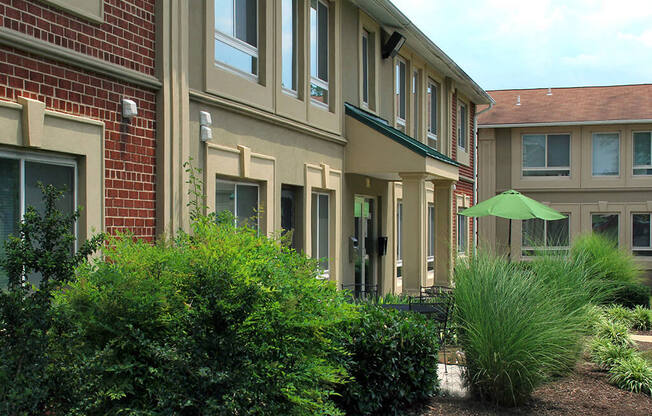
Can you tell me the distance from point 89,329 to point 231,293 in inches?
38.5

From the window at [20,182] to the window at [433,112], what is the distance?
1392 centimetres

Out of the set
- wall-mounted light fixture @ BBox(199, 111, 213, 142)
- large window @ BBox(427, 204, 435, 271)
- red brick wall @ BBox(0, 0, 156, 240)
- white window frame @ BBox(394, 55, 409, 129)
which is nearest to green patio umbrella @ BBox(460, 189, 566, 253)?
white window frame @ BBox(394, 55, 409, 129)

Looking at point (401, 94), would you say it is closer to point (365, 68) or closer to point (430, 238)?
point (365, 68)

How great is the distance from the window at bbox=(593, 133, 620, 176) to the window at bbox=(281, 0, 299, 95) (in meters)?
20.5

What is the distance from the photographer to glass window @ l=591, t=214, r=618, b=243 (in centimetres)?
2831

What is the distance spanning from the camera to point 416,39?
52.0 feet

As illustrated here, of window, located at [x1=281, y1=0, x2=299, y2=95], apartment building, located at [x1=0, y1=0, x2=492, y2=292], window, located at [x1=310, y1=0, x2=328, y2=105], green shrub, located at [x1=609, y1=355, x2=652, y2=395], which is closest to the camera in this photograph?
apartment building, located at [x1=0, y1=0, x2=492, y2=292]

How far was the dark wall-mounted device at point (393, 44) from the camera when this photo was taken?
15.1 metres

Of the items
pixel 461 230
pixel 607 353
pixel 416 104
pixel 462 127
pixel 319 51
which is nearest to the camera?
pixel 607 353

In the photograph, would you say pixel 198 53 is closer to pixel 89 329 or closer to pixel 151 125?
pixel 151 125

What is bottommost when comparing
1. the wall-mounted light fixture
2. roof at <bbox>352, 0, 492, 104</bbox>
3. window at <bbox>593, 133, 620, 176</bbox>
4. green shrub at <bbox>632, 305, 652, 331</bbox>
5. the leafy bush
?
green shrub at <bbox>632, 305, 652, 331</bbox>

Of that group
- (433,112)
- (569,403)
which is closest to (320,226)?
(569,403)

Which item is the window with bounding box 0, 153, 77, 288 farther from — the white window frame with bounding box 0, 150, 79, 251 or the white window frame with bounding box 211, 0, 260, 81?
the white window frame with bounding box 211, 0, 260, 81

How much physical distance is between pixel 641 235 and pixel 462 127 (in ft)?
32.6
